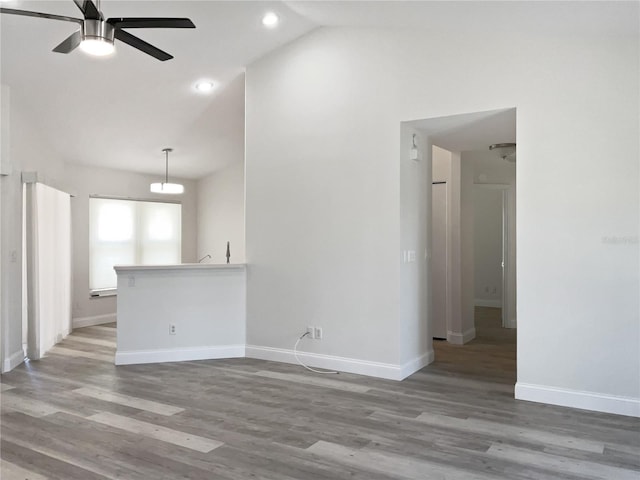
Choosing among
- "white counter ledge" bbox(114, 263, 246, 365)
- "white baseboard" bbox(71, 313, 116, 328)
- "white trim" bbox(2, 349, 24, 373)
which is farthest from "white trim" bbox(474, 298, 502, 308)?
"white trim" bbox(2, 349, 24, 373)

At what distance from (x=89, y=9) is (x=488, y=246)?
8756mm

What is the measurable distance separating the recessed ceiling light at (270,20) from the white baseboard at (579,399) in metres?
3.87

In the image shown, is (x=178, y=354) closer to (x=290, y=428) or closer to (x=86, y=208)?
(x=290, y=428)

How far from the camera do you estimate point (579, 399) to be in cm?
388

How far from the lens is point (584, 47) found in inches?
152

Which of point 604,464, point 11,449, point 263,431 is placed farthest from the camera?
point 263,431

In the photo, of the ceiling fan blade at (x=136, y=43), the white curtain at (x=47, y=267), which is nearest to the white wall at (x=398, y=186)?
the ceiling fan blade at (x=136, y=43)

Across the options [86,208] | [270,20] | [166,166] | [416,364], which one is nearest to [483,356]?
[416,364]

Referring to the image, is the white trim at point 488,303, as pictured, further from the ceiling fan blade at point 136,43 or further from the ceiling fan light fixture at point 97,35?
the ceiling fan light fixture at point 97,35

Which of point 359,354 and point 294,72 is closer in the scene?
point 359,354

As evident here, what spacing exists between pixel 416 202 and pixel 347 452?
8.82ft

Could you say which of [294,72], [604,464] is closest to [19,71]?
[294,72]

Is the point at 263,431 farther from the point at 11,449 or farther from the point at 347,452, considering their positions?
the point at 11,449

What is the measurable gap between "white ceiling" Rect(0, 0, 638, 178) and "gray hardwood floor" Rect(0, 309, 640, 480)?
110 inches
